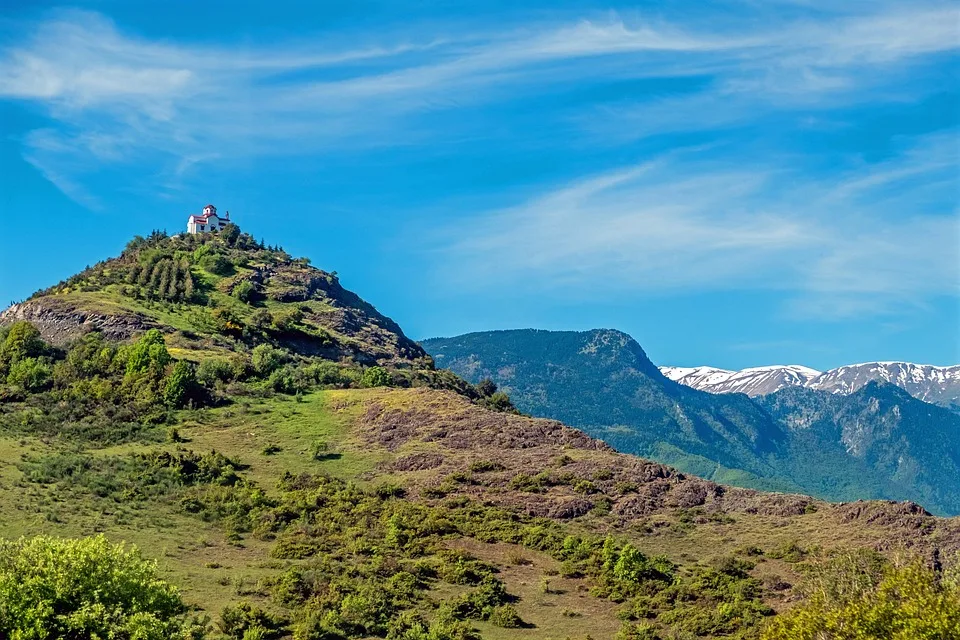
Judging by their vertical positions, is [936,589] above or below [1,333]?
below

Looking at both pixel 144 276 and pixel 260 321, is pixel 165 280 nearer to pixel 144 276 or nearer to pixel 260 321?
pixel 144 276

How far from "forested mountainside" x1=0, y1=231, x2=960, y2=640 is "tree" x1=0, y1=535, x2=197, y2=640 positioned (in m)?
0.11

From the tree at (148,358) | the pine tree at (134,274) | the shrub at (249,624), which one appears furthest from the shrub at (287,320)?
the shrub at (249,624)

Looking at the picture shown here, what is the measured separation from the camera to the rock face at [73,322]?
12412cm

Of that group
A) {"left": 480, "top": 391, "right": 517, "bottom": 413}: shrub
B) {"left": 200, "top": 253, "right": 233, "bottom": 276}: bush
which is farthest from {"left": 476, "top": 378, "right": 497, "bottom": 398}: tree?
{"left": 200, "top": 253, "right": 233, "bottom": 276}: bush

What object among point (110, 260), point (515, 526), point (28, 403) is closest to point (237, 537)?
point (515, 526)

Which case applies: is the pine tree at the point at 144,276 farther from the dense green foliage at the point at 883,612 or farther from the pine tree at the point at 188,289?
the dense green foliage at the point at 883,612

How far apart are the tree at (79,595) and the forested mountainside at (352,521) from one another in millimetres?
113

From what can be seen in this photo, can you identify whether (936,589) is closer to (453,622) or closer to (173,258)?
(453,622)

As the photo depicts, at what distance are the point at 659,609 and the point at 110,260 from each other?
131 meters

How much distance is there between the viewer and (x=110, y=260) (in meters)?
172

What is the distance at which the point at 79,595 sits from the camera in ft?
148

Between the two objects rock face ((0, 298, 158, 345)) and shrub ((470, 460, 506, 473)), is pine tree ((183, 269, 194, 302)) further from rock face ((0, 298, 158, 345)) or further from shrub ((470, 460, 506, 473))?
shrub ((470, 460, 506, 473))

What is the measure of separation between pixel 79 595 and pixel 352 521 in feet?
109
